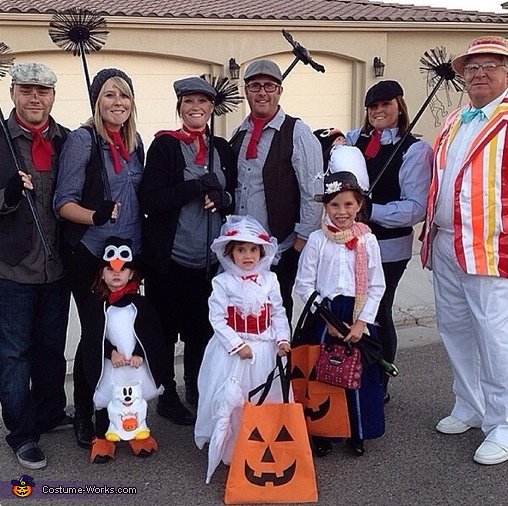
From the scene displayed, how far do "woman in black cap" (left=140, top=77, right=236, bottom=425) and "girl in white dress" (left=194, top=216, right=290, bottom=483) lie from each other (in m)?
0.25

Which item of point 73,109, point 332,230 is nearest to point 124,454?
point 332,230

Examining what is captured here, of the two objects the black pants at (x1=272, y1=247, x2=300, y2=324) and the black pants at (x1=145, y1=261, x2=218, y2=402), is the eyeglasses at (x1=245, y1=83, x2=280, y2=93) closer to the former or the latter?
the black pants at (x1=272, y1=247, x2=300, y2=324)

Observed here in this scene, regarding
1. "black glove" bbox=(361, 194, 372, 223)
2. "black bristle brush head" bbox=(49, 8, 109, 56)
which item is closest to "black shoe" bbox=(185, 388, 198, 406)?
"black glove" bbox=(361, 194, 372, 223)

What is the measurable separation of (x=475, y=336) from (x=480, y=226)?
0.61 metres

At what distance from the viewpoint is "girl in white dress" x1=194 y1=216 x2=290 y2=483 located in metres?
3.37

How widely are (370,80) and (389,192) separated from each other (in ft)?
26.9

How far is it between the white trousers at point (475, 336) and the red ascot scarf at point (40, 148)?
6.70 ft

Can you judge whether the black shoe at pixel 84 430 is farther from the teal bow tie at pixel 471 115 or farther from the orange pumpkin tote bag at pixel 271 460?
the teal bow tie at pixel 471 115

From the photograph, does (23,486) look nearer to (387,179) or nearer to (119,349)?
(119,349)

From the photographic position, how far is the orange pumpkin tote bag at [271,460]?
10.4 ft

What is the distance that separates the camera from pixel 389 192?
12.9 feet

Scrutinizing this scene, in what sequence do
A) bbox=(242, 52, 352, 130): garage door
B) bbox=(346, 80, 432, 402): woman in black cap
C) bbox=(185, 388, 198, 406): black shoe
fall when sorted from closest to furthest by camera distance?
bbox=(346, 80, 432, 402): woman in black cap → bbox=(185, 388, 198, 406): black shoe → bbox=(242, 52, 352, 130): garage door

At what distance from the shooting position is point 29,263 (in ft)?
11.2

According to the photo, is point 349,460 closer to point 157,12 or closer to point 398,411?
point 398,411
